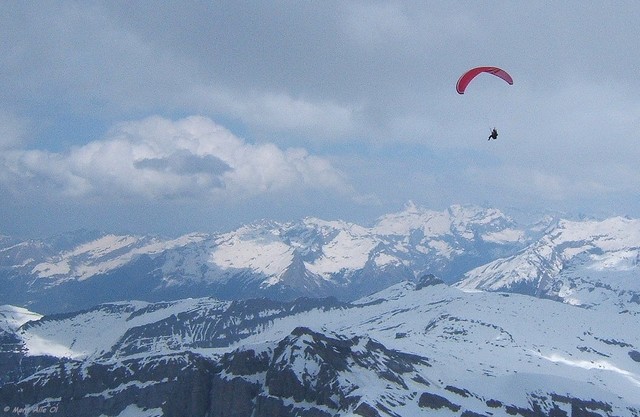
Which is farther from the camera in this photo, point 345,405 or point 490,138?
point 345,405

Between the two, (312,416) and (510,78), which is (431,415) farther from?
(510,78)

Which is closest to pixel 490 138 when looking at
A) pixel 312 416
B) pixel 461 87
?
pixel 461 87

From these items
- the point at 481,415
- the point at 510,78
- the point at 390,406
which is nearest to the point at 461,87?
the point at 510,78

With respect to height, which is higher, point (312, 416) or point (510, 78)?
point (510, 78)

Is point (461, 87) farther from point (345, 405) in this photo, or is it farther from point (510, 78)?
point (345, 405)

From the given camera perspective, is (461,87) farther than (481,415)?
No

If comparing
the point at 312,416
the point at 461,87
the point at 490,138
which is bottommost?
the point at 312,416
